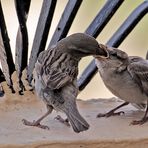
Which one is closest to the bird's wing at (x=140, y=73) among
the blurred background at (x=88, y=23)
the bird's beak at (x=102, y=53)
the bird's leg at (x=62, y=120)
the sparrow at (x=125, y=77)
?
the sparrow at (x=125, y=77)

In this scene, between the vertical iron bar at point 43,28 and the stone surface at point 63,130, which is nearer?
the stone surface at point 63,130

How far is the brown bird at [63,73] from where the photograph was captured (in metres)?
2.04

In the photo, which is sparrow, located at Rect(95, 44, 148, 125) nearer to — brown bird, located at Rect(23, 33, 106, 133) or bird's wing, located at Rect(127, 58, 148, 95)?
bird's wing, located at Rect(127, 58, 148, 95)

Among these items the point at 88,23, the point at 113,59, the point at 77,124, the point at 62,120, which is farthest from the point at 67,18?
the point at 88,23

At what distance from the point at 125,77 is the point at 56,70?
25 centimetres

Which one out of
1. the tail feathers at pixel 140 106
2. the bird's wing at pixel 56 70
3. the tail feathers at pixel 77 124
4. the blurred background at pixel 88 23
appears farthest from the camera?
the blurred background at pixel 88 23

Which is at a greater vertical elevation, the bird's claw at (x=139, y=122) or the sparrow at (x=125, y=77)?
the sparrow at (x=125, y=77)

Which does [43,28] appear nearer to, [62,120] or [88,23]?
[62,120]

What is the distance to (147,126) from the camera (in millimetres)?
2182

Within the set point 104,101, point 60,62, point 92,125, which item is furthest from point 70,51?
point 104,101

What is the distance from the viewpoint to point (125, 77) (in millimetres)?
2285

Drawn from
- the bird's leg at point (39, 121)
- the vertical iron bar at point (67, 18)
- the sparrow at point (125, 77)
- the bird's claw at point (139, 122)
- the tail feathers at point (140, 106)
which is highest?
the vertical iron bar at point (67, 18)

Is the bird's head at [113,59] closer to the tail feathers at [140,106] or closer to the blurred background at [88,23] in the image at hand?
the tail feathers at [140,106]

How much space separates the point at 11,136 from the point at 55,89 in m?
0.17
